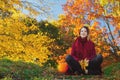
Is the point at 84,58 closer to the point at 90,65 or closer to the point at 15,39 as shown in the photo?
the point at 90,65

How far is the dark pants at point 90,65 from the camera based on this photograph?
11.1 metres

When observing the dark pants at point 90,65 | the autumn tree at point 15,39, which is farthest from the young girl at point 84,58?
the autumn tree at point 15,39

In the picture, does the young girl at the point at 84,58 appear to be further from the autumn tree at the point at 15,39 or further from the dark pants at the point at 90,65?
the autumn tree at the point at 15,39

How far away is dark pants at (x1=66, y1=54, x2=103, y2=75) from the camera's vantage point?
11.1 metres

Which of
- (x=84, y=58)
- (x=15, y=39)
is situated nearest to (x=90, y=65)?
(x=84, y=58)

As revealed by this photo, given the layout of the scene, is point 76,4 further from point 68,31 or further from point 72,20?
point 68,31

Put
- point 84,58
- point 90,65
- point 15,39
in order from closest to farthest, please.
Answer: point 90,65, point 84,58, point 15,39

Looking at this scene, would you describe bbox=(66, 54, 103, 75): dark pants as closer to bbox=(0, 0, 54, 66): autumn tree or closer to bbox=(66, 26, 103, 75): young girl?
bbox=(66, 26, 103, 75): young girl

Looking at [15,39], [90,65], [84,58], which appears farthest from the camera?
[15,39]

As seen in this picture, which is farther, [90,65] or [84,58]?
[84,58]

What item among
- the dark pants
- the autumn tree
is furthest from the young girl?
the autumn tree

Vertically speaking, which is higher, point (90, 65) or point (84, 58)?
point (84, 58)

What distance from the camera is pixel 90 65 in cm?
1123

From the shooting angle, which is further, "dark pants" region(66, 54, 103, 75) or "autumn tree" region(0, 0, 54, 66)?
"autumn tree" region(0, 0, 54, 66)
